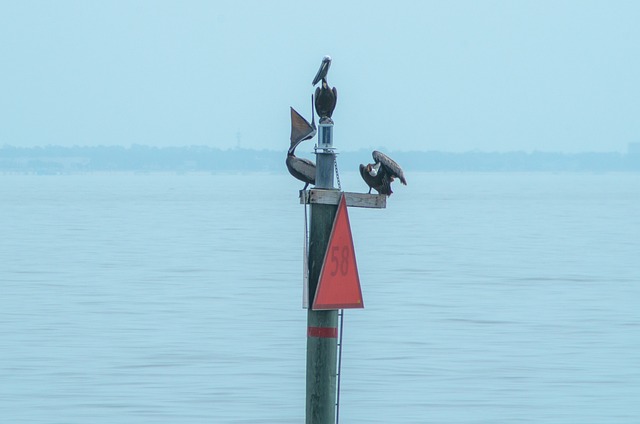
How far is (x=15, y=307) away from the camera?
21.5 m

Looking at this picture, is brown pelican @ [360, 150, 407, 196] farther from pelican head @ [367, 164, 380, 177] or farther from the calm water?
the calm water

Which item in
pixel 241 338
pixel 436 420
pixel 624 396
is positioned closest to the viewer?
pixel 436 420

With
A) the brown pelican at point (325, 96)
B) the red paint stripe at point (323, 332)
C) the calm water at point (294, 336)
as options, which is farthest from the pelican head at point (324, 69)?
the calm water at point (294, 336)

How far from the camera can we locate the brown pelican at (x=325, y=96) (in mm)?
7512

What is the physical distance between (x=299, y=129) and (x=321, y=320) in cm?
113

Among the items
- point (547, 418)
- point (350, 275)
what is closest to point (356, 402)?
point (547, 418)

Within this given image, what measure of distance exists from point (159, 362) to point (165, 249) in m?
21.5

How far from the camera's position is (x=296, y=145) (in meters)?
7.72

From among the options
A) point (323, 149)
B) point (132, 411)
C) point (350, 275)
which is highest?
point (323, 149)

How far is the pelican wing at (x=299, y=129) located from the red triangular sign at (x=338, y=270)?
1.59ft

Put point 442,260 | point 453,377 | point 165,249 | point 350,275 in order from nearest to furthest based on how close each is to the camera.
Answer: point 350,275, point 453,377, point 442,260, point 165,249

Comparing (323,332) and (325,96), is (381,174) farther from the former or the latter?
(323,332)

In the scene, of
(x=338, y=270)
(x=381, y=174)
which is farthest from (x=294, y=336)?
(x=338, y=270)

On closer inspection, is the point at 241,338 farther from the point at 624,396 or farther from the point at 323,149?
the point at 323,149
